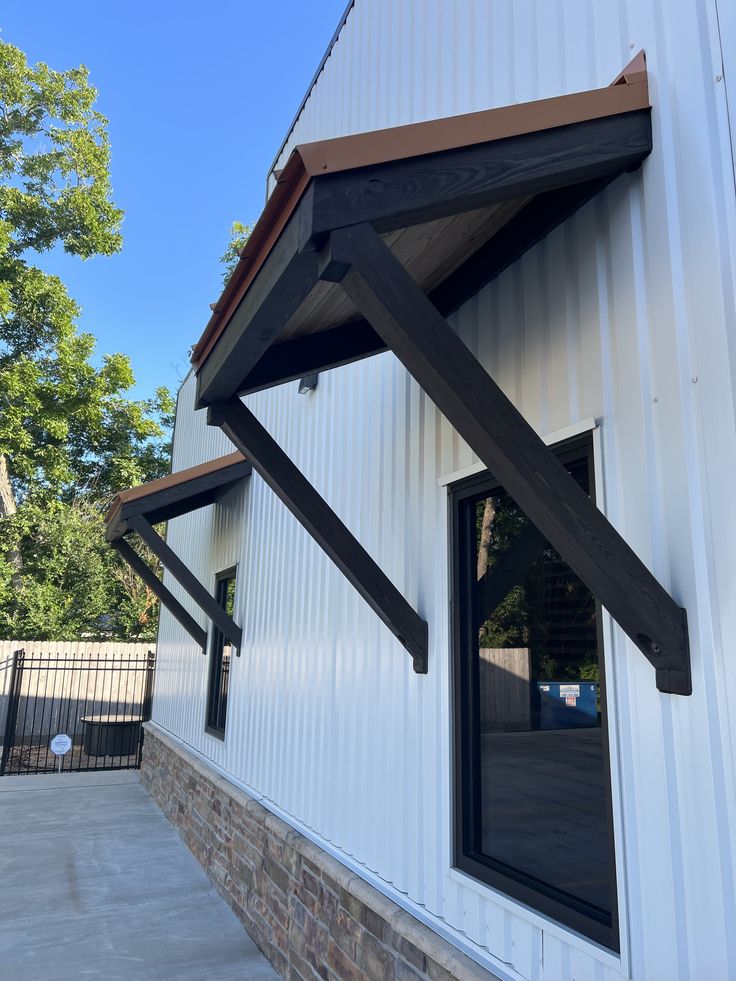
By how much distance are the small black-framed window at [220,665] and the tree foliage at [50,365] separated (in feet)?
35.7

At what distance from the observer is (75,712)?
13.9 m

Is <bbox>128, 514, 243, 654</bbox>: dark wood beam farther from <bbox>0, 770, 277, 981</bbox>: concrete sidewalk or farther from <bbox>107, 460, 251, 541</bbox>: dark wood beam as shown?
<bbox>0, 770, 277, 981</bbox>: concrete sidewalk

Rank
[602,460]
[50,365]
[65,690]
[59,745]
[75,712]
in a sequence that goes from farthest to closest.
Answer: [50,365]
[65,690]
[75,712]
[59,745]
[602,460]

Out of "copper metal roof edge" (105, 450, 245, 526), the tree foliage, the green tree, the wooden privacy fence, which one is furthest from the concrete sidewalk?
the green tree

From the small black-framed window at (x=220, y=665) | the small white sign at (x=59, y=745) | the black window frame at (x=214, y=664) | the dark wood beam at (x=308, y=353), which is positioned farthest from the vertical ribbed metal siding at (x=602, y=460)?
the small white sign at (x=59, y=745)

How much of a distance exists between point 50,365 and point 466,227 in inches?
701

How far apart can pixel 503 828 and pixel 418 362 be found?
1798 mm

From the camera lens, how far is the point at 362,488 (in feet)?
13.0

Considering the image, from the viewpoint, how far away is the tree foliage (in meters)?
16.8

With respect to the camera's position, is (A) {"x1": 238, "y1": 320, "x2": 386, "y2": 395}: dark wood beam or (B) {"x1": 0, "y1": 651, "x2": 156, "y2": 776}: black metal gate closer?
(A) {"x1": 238, "y1": 320, "x2": 386, "y2": 395}: dark wood beam

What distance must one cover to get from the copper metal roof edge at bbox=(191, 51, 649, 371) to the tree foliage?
16320 millimetres

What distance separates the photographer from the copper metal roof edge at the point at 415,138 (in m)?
1.82

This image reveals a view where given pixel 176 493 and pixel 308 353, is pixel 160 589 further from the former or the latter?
pixel 308 353

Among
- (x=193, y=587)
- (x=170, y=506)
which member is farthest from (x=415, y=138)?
(x=170, y=506)
